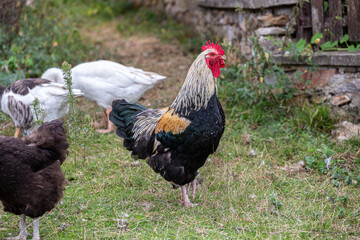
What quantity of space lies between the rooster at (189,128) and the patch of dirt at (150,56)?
251cm

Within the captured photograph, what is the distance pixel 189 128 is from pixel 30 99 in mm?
2466

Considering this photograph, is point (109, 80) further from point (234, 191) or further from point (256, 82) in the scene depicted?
point (234, 191)

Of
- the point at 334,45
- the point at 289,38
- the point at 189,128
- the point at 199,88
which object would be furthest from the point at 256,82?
the point at 189,128

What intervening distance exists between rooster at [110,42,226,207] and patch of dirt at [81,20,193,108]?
8.25ft

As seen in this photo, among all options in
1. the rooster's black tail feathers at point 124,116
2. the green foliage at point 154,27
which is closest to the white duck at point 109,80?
the rooster's black tail feathers at point 124,116

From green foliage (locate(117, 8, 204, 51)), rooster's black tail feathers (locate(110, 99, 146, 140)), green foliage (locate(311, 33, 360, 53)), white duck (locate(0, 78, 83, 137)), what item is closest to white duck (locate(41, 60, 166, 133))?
white duck (locate(0, 78, 83, 137))

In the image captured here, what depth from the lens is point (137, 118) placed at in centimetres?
450

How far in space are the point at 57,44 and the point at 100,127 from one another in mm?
2928

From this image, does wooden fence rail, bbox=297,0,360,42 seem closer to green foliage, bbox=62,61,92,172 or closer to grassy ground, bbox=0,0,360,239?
grassy ground, bbox=0,0,360,239

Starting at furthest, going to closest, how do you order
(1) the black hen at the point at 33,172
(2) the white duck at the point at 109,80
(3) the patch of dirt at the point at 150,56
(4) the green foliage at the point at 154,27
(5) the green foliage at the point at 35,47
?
(4) the green foliage at the point at 154,27 → (3) the patch of dirt at the point at 150,56 → (5) the green foliage at the point at 35,47 → (2) the white duck at the point at 109,80 → (1) the black hen at the point at 33,172

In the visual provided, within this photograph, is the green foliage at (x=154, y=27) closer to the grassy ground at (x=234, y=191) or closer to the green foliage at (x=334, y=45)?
the green foliage at (x=334, y=45)

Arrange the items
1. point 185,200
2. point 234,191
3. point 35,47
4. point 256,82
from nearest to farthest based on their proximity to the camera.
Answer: point 185,200 → point 234,191 → point 256,82 → point 35,47

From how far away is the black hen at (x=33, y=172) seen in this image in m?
3.37

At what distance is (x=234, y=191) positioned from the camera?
4.45 metres
